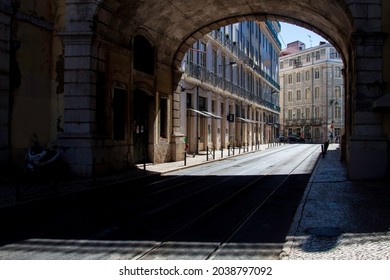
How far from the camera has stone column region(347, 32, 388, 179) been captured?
1303 centimetres

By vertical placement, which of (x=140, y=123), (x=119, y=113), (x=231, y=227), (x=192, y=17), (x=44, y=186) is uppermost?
(x=192, y=17)

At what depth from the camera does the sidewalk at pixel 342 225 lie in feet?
18.2

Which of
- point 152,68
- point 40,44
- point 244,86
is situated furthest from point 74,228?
point 244,86

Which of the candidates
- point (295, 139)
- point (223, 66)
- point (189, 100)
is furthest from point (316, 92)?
point (189, 100)

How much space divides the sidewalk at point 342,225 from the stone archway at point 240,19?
2079 millimetres

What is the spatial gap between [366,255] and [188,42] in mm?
19089

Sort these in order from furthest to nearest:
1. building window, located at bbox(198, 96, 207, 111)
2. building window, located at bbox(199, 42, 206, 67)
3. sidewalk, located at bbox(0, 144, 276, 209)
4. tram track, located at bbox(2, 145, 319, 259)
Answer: building window, located at bbox(198, 96, 207, 111) < building window, located at bbox(199, 42, 206, 67) < sidewalk, located at bbox(0, 144, 276, 209) < tram track, located at bbox(2, 145, 319, 259)

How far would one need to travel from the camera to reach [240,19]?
21375mm

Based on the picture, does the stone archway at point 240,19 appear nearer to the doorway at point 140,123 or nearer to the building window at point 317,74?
the doorway at point 140,123

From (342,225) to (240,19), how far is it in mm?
16274

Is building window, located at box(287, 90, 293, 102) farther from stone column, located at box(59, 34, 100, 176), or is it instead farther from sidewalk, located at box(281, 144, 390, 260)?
sidewalk, located at box(281, 144, 390, 260)

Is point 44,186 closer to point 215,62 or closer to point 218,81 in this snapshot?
point 215,62

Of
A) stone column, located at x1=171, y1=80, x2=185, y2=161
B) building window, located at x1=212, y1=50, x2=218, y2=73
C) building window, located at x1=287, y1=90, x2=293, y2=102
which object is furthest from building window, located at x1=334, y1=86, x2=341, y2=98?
stone column, located at x1=171, y1=80, x2=185, y2=161

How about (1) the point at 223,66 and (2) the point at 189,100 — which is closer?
(2) the point at 189,100
